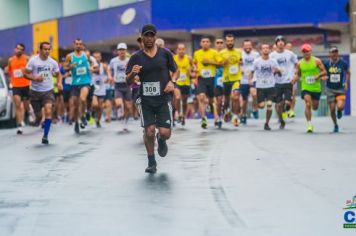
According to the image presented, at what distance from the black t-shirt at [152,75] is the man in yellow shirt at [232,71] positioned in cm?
874

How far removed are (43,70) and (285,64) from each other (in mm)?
6412

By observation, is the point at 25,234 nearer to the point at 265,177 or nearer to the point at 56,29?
the point at 265,177

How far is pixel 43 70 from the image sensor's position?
16125mm

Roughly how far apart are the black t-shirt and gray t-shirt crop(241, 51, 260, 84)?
10.1 metres

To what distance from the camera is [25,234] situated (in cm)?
666

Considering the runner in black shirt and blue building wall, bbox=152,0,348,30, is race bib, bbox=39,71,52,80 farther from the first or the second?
blue building wall, bbox=152,0,348,30

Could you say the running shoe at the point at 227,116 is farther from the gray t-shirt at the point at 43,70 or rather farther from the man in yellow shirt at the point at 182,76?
the gray t-shirt at the point at 43,70

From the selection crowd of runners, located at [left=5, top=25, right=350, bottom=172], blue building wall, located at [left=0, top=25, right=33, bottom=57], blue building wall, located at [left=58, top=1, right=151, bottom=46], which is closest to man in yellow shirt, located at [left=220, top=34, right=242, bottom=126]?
crowd of runners, located at [left=5, top=25, right=350, bottom=172]

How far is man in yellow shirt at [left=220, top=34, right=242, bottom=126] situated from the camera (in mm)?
19516

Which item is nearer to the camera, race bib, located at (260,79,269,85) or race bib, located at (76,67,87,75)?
race bib, located at (76,67,87,75)

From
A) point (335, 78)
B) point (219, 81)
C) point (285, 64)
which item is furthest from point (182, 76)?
point (335, 78)

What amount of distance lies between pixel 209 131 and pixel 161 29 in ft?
56.0

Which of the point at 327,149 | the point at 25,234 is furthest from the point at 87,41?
the point at 25,234

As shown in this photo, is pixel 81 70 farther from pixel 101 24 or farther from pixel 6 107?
pixel 101 24
